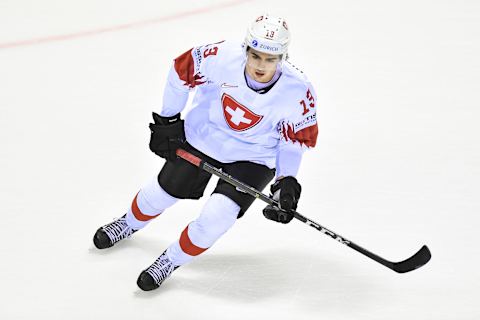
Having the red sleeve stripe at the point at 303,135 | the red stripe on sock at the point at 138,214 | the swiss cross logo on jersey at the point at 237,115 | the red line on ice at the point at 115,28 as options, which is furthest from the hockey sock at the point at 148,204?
the red line on ice at the point at 115,28

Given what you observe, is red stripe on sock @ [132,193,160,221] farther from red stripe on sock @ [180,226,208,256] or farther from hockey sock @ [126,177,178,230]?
red stripe on sock @ [180,226,208,256]

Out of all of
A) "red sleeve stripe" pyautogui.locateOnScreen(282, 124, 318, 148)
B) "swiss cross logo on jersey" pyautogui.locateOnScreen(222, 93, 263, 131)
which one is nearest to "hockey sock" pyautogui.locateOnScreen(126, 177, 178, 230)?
"swiss cross logo on jersey" pyautogui.locateOnScreen(222, 93, 263, 131)

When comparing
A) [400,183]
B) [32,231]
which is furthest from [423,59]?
[32,231]

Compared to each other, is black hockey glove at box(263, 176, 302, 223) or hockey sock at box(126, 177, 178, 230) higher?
black hockey glove at box(263, 176, 302, 223)

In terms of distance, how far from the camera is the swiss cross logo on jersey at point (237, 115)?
365 cm

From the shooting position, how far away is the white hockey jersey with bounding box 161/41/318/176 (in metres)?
3.62

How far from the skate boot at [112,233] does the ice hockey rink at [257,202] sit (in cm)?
4

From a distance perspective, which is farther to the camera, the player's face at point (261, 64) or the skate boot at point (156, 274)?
the skate boot at point (156, 274)

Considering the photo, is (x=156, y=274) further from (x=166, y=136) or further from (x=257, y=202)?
(x=257, y=202)

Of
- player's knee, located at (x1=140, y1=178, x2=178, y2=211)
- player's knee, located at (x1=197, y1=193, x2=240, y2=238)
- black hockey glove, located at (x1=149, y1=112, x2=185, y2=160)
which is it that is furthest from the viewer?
player's knee, located at (x1=140, y1=178, x2=178, y2=211)

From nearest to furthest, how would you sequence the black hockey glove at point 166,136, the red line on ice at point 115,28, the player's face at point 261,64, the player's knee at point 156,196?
the player's face at point 261,64 → the black hockey glove at point 166,136 → the player's knee at point 156,196 → the red line on ice at point 115,28

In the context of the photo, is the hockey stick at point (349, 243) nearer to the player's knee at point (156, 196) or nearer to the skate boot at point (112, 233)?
the player's knee at point (156, 196)

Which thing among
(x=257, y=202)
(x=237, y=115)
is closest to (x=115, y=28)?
(x=257, y=202)

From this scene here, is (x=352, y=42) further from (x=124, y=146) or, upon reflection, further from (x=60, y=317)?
(x=60, y=317)
